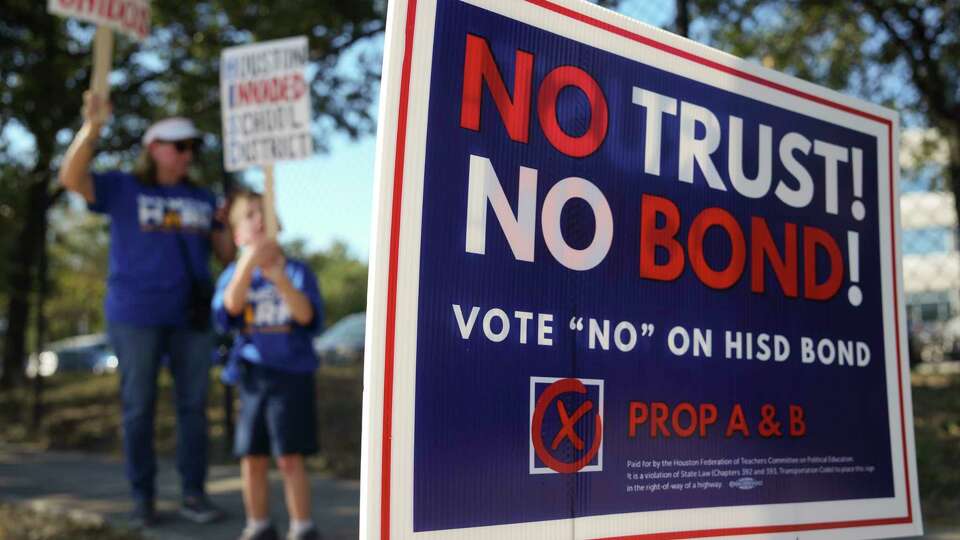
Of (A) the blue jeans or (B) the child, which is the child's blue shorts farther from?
(A) the blue jeans

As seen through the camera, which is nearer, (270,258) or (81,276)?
(270,258)

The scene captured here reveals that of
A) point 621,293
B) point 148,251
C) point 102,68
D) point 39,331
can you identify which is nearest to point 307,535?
point 148,251

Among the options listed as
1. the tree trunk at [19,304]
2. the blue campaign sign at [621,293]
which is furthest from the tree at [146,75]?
the blue campaign sign at [621,293]

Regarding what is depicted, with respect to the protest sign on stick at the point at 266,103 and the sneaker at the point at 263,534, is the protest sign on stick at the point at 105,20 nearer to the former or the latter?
the protest sign on stick at the point at 266,103

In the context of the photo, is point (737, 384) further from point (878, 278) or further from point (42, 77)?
point (42, 77)

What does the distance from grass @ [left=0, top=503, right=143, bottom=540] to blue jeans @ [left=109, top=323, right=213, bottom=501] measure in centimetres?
24

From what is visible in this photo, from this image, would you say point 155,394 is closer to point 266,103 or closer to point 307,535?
point 307,535

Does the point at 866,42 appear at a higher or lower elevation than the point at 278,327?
higher

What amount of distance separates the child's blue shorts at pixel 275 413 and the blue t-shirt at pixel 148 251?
2.33 feet

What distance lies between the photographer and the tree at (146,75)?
7.60m

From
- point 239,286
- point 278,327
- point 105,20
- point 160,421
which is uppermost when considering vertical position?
point 105,20

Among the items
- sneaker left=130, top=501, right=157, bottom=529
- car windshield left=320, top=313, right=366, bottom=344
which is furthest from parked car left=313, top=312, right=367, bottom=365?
sneaker left=130, top=501, right=157, bottom=529

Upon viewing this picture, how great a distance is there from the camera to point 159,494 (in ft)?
18.2

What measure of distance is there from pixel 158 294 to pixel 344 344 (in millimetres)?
8480
